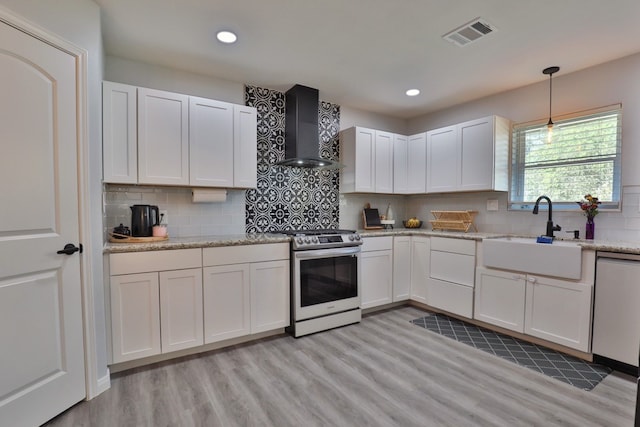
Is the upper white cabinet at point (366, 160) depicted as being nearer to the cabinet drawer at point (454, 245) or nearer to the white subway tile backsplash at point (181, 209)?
the cabinet drawer at point (454, 245)

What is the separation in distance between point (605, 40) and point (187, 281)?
3.73m

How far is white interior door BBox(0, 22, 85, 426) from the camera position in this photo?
1526 millimetres

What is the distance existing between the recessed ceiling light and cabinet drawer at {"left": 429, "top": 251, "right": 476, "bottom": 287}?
2.82 metres

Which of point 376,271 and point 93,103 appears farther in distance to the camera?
point 376,271

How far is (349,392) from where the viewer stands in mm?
1955

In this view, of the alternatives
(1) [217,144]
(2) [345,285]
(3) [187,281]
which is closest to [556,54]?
(2) [345,285]

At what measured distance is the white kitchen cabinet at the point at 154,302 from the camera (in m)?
2.13

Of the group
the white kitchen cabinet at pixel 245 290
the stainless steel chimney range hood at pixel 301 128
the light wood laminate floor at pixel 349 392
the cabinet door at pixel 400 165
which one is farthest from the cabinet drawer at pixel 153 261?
the cabinet door at pixel 400 165

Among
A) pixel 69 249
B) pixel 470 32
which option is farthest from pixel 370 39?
pixel 69 249

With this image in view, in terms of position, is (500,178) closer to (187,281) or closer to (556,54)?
(556,54)

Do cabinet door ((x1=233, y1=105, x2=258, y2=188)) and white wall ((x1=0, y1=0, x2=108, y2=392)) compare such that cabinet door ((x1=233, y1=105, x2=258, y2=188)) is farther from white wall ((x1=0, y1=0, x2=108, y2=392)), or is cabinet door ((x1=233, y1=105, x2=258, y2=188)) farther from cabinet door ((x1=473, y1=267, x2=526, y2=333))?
cabinet door ((x1=473, y1=267, x2=526, y2=333))

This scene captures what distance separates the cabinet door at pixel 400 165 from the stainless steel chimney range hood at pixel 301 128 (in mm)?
1051

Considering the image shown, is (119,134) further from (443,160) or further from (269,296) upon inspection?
(443,160)

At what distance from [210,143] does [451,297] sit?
9.42 feet
